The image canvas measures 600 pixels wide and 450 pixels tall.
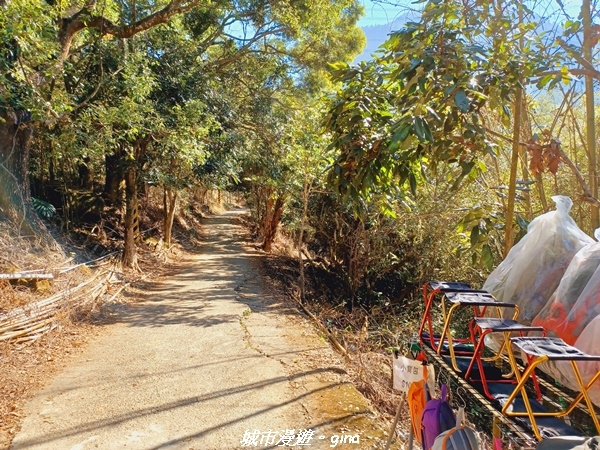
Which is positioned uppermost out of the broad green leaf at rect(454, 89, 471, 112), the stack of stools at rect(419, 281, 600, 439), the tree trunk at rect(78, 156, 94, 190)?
the broad green leaf at rect(454, 89, 471, 112)

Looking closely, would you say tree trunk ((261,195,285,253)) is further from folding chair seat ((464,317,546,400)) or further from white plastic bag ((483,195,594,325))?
folding chair seat ((464,317,546,400))

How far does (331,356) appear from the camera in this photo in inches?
215

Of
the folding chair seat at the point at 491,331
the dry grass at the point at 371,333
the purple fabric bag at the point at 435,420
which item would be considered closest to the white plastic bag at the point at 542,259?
the folding chair seat at the point at 491,331

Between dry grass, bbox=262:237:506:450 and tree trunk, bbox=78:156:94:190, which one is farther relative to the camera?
tree trunk, bbox=78:156:94:190

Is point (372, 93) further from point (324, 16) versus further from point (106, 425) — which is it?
point (324, 16)

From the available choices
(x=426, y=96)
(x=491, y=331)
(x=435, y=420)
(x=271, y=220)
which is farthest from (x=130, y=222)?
(x=491, y=331)

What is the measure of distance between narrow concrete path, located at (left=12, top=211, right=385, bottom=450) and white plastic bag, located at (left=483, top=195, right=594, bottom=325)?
1764 millimetres

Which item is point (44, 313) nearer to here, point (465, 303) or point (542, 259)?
point (465, 303)

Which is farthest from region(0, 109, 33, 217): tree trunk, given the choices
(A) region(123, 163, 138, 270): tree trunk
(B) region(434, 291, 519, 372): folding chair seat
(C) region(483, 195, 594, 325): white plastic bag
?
(C) region(483, 195, 594, 325): white plastic bag

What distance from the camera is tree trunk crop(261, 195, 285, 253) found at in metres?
15.2

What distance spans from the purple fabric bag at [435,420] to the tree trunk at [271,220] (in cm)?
1278

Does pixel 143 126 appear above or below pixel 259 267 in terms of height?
above

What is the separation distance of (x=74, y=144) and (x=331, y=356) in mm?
5578

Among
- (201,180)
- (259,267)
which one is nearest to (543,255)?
(201,180)
